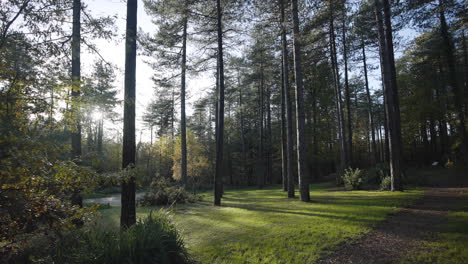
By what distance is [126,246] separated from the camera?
3.38m

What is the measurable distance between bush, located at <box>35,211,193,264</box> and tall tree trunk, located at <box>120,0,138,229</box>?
114cm

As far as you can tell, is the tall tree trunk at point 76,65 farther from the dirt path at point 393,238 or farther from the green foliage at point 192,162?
the green foliage at point 192,162

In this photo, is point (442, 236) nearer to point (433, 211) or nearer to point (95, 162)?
point (433, 211)

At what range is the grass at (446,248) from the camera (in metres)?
3.39

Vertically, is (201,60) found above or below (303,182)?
above

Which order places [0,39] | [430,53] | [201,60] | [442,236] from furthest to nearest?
[430,53] < [201,60] < [442,236] < [0,39]

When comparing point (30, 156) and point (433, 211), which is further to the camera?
point (433, 211)

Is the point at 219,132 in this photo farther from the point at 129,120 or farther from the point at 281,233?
the point at 281,233

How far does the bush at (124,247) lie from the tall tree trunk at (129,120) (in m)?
1.14

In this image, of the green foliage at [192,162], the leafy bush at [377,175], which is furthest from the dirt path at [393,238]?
the green foliage at [192,162]

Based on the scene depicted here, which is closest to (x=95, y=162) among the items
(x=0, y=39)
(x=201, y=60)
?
(x=0, y=39)

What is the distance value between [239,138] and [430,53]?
21.8 metres

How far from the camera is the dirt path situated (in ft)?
12.2

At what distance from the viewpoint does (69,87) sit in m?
3.25
